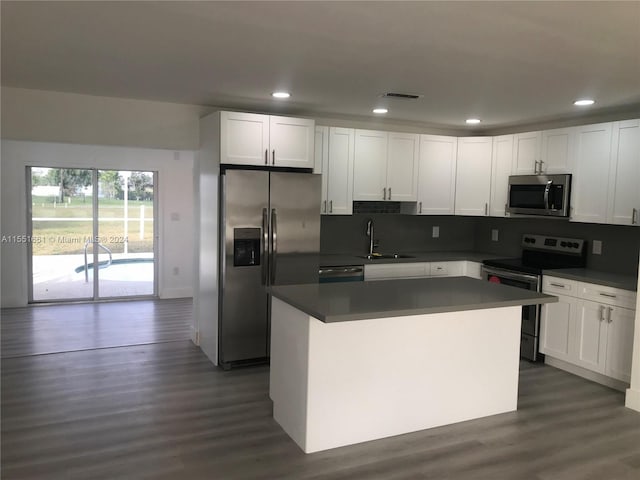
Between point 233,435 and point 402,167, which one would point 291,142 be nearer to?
point 402,167

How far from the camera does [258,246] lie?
15.0ft

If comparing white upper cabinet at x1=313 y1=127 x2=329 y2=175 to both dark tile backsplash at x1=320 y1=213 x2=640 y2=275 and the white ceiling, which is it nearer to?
the white ceiling

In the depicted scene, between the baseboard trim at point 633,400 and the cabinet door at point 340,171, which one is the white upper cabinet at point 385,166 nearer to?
the cabinet door at point 340,171

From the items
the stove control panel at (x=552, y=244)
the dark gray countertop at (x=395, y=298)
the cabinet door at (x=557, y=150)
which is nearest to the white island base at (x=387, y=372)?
the dark gray countertop at (x=395, y=298)

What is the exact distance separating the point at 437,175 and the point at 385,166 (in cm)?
69

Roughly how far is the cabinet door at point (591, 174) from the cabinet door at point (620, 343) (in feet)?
2.96

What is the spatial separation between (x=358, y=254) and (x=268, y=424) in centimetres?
271

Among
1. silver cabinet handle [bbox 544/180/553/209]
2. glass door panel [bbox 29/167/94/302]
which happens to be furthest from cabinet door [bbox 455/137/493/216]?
glass door panel [bbox 29/167/94/302]

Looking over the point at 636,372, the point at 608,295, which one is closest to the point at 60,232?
the point at 608,295

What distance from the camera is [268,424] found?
3451 mm

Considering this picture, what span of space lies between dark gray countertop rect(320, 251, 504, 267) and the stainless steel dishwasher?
0.04 m

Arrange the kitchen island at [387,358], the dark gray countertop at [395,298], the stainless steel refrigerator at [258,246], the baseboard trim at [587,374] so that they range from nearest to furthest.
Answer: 1. the dark gray countertop at [395,298]
2. the kitchen island at [387,358]
3. the baseboard trim at [587,374]
4. the stainless steel refrigerator at [258,246]

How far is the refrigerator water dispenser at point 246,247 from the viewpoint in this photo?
14.7ft

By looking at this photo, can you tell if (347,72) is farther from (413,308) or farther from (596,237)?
(596,237)
